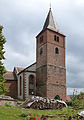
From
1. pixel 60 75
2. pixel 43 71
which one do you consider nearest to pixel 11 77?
pixel 43 71

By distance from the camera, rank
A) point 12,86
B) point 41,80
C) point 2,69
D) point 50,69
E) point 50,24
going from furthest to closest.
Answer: point 12,86
point 50,24
point 41,80
point 50,69
point 2,69

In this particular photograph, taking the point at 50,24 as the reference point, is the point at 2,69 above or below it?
below

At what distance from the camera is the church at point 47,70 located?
1341 inches

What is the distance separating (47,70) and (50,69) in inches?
34.2

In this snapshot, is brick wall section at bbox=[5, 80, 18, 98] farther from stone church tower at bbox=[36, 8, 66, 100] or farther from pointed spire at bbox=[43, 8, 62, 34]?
pointed spire at bbox=[43, 8, 62, 34]

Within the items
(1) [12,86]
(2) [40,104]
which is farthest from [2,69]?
(1) [12,86]

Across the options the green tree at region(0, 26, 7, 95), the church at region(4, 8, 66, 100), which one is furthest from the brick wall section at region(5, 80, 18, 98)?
the green tree at region(0, 26, 7, 95)

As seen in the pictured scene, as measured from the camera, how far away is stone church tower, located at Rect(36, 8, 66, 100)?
3381 centimetres

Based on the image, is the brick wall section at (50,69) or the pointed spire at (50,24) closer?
the brick wall section at (50,69)

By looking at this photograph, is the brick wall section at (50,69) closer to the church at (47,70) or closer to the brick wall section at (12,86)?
the church at (47,70)

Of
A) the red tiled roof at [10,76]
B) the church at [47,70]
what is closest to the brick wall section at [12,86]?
the church at [47,70]

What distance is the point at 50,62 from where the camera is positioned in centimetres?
3475

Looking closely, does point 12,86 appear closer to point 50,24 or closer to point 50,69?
point 50,69

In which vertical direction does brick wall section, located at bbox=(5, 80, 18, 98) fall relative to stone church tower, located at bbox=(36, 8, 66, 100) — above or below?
below
